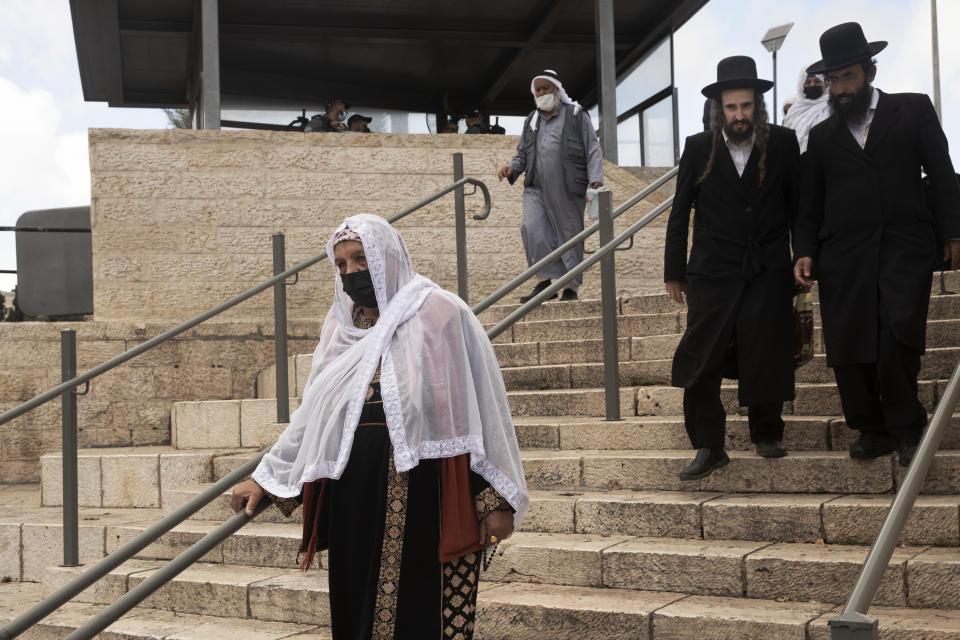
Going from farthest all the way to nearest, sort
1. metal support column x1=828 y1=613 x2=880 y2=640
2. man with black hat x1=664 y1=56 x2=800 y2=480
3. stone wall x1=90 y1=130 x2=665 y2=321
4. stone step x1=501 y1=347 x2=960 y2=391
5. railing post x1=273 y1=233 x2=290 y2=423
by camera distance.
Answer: stone wall x1=90 y1=130 x2=665 y2=321 → railing post x1=273 y1=233 x2=290 y2=423 → stone step x1=501 y1=347 x2=960 y2=391 → man with black hat x1=664 y1=56 x2=800 y2=480 → metal support column x1=828 y1=613 x2=880 y2=640

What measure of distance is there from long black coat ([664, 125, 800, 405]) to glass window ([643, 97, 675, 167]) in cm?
864

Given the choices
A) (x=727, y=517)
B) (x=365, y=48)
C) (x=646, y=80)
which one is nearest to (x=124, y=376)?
(x=727, y=517)

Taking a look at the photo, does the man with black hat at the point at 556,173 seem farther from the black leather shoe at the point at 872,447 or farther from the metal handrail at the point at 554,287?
the black leather shoe at the point at 872,447

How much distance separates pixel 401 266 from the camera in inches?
115

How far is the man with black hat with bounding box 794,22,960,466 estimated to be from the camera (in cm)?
407

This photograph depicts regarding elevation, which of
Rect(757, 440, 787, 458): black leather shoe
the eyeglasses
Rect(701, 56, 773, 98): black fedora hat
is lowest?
Rect(757, 440, 787, 458): black leather shoe

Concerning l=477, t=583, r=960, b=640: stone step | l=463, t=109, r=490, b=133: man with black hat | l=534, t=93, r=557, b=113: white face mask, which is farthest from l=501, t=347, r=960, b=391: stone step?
l=463, t=109, r=490, b=133: man with black hat

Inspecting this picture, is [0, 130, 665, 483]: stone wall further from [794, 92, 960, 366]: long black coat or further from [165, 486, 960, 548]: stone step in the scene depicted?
[794, 92, 960, 366]: long black coat

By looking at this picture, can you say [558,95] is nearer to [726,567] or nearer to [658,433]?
[658,433]

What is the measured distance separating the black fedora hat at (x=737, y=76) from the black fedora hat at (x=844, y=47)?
248 millimetres

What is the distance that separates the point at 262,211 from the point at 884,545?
7682 millimetres

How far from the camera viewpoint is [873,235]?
415 cm

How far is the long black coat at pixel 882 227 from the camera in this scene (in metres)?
4.08

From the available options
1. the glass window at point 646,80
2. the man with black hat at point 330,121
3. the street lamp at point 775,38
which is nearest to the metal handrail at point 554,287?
the man with black hat at point 330,121
